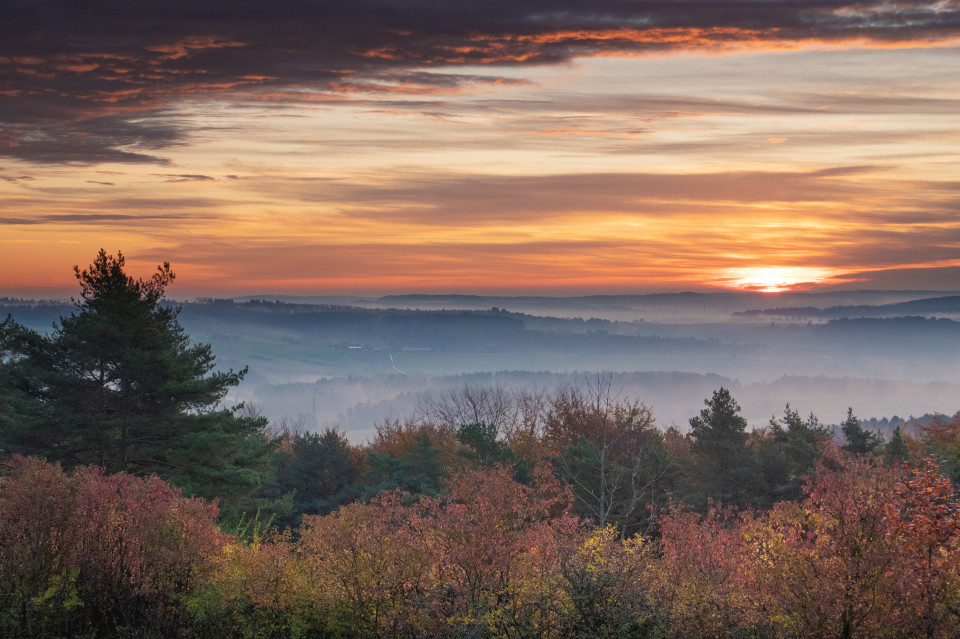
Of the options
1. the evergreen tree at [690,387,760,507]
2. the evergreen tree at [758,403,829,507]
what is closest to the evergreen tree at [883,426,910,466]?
the evergreen tree at [758,403,829,507]

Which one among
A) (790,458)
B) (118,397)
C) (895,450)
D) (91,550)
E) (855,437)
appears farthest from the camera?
(855,437)

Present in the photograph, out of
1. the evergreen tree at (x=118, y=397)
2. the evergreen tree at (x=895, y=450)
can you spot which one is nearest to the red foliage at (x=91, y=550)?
the evergreen tree at (x=118, y=397)

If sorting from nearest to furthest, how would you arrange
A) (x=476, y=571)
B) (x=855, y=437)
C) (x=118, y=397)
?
(x=476, y=571) < (x=118, y=397) < (x=855, y=437)

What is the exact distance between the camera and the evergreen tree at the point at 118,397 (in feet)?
92.3

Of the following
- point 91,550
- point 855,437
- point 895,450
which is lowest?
point 91,550

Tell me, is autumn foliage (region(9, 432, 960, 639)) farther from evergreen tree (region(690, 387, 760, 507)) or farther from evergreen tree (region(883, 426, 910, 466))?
evergreen tree (region(883, 426, 910, 466))

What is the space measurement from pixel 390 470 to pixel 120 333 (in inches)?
537

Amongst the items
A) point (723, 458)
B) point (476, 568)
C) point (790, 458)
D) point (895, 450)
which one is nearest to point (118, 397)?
point (476, 568)

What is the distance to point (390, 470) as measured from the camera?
37.9m

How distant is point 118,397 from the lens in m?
29.1

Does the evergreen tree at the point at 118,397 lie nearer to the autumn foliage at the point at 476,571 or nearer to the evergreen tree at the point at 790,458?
the autumn foliage at the point at 476,571

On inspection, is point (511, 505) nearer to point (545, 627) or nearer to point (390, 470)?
point (545, 627)

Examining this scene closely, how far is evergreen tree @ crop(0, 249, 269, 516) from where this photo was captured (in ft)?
92.3

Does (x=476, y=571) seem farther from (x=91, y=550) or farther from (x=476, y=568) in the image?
(x=91, y=550)
